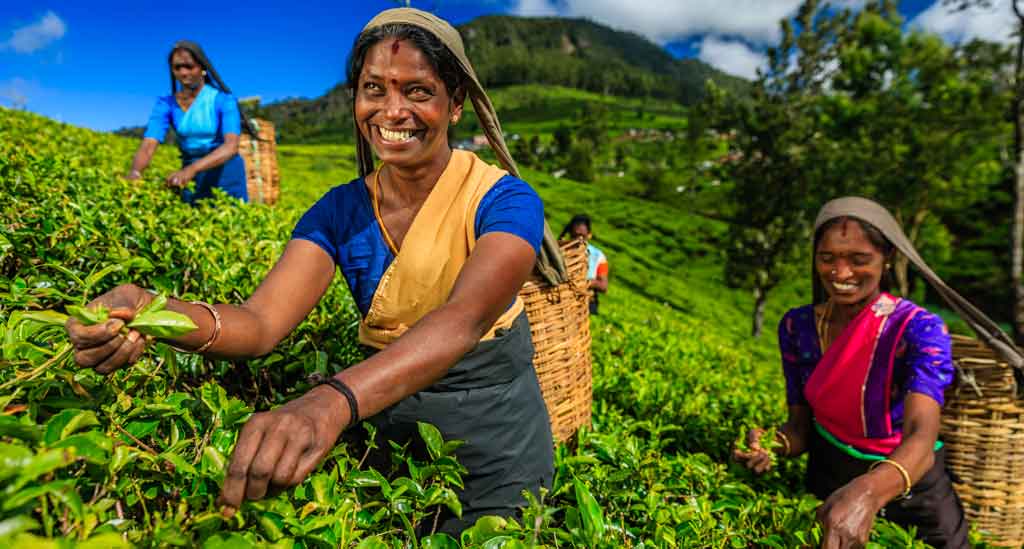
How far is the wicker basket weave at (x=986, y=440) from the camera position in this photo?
2799 mm

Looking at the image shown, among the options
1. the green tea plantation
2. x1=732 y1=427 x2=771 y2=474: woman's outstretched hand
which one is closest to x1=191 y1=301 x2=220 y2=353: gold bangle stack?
the green tea plantation

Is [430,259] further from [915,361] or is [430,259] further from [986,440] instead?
[986,440]

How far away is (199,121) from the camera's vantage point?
14.3ft

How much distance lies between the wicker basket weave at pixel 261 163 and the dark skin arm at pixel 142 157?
10.4 feet

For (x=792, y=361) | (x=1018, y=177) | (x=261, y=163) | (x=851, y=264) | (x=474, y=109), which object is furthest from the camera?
(x=1018, y=177)

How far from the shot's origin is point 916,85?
26.5 metres

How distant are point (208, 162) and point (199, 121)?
1.53 feet

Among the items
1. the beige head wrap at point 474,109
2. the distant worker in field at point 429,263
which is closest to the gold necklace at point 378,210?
the distant worker in field at point 429,263

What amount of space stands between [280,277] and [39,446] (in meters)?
0.92

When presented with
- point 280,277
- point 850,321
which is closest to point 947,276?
point 850,321

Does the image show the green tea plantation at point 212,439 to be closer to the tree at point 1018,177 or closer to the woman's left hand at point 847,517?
the woman's left hand at point 847,517

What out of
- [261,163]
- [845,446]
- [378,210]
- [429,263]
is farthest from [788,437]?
[261,163]

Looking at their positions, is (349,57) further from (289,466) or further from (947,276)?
(947,276)

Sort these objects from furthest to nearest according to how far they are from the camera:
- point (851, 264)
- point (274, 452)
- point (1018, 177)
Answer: point (1018, 177) < point (851, 264) < point (274, 452)
